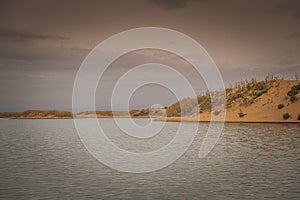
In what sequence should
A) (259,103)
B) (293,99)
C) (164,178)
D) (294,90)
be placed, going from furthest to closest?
(259,103) < (294,90) < (293,99) < (164,178)

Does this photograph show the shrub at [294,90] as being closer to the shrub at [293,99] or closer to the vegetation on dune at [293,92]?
the vegetation on dune at [293,92]

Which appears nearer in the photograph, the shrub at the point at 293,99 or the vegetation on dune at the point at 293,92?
the shrub at the point at 293,99

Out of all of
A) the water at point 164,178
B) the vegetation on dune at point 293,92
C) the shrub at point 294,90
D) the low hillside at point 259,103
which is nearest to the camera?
the water at point 164,178

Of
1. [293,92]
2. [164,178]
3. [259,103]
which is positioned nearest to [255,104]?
[259,103]

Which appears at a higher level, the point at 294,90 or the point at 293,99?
the point at 294,90

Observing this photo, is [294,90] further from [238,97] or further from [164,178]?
[164,178]

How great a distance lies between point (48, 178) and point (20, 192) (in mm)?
2897

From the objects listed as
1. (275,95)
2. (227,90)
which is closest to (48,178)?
(275,95)

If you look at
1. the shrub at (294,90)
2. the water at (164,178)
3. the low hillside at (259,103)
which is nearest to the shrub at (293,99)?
the low hillside at (259,103)

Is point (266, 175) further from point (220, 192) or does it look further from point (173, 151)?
point (173, 151)

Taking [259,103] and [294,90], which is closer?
[294,90]

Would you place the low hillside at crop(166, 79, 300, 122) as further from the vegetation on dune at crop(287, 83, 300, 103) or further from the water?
the water

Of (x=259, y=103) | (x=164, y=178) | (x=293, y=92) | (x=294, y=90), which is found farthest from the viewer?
(x=259, y=103)

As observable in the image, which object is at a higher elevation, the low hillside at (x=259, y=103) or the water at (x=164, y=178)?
the low hillside at (x=259, y=103)
